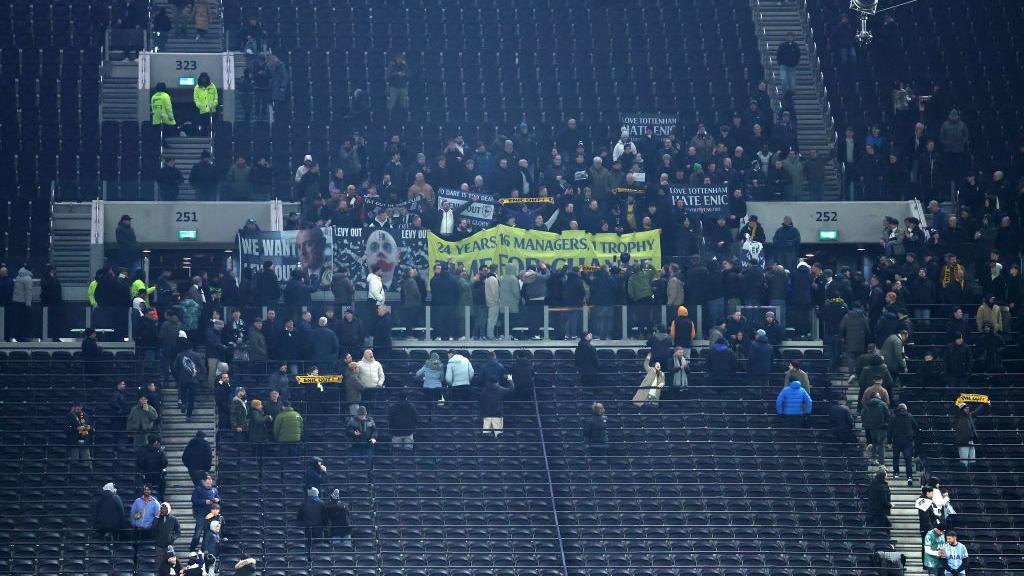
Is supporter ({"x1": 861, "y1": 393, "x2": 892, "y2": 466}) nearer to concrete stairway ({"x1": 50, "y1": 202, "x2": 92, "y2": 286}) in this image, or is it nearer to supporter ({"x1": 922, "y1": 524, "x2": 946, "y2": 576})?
supporter ({"x1": 922, "y1": 524, "x2": 946, "y2": 576})

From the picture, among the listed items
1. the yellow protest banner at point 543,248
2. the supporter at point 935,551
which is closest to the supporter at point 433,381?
the yellow protest banner at point 543,248

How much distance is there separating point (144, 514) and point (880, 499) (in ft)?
41.8

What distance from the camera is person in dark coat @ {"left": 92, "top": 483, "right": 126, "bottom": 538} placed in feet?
114

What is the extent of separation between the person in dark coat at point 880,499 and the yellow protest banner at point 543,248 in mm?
7257

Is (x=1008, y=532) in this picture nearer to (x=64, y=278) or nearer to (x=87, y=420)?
(x=87, y=420)

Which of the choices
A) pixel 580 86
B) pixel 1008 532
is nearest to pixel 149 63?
pixel 580 86

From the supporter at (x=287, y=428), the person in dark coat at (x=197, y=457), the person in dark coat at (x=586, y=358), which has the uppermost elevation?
the person in dark coat at (x=586, y=358)

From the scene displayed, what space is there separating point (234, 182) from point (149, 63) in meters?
5.10

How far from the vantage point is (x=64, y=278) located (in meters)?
43.3

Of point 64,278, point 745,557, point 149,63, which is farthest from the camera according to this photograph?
point 149,63

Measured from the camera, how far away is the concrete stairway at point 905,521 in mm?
36000

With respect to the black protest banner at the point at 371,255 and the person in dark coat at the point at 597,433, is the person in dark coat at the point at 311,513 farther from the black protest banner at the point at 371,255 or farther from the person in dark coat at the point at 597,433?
the black protest banner at the point at 371,255

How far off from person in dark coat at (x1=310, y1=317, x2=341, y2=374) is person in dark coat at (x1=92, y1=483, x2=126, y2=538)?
16.5 ft

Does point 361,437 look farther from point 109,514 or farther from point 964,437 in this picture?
point 964,437
